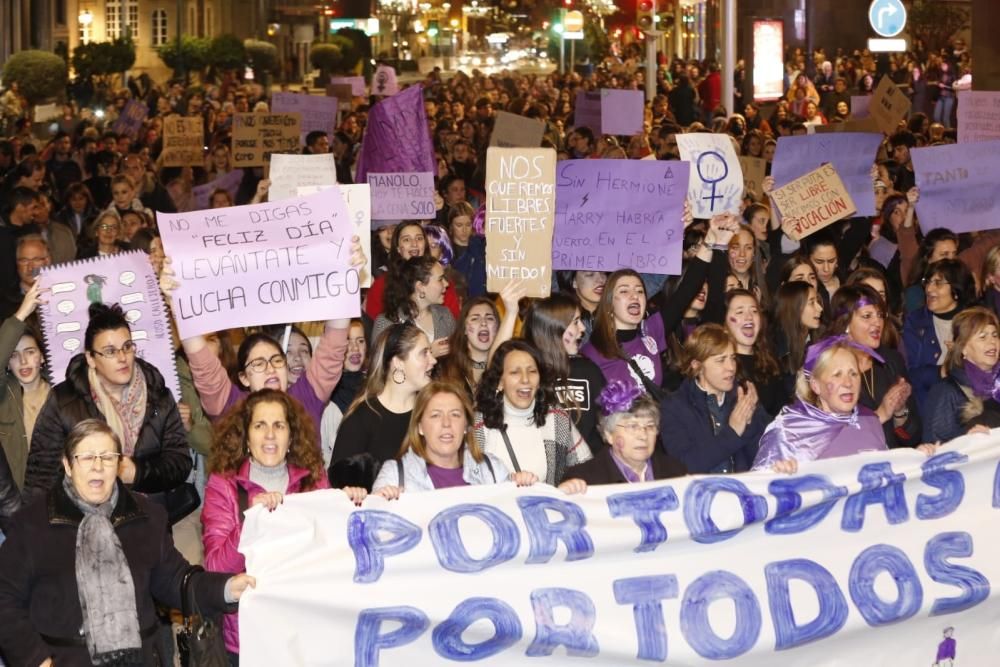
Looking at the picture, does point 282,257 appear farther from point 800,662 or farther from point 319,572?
point 800,662

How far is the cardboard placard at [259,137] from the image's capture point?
16.4m

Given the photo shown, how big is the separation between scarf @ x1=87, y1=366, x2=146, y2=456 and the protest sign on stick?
2739mm

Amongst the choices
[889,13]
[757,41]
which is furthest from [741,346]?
[889,13]

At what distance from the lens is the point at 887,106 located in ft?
55.1

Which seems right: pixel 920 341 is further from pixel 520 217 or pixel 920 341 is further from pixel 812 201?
pixel 812 201

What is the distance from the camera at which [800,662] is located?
20.1 feet

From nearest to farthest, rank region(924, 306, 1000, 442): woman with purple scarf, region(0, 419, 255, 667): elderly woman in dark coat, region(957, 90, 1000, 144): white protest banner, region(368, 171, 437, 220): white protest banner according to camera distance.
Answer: region(0, 419, 255, 667): elderly woman in dark coat < region(924, 306, 1000, 442): woman with purple scarf < region(368, 171, 437, 220): white protest banner < region(957, 90, 1000, 144): white protest banner

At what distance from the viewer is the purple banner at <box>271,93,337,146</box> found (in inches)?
738

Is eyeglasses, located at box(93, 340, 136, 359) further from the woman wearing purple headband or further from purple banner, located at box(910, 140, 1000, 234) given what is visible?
purple banner, located at box(910, 140, 1000, 234)

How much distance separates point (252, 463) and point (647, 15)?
23.0 m

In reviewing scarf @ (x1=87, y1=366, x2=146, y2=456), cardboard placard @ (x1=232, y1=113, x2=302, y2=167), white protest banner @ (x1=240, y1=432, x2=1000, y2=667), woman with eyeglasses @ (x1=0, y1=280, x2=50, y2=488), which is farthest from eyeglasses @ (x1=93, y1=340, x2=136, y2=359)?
cardboard placard @ (x1=232, y1=113, x2=302, y2=167)

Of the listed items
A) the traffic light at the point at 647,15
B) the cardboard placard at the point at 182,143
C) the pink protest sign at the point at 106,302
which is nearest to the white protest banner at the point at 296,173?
the pink protest sign at the point at 106,302

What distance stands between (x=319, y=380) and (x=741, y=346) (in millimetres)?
2137

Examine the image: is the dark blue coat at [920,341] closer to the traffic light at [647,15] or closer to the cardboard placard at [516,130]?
the cardboard placard at [516,130]
